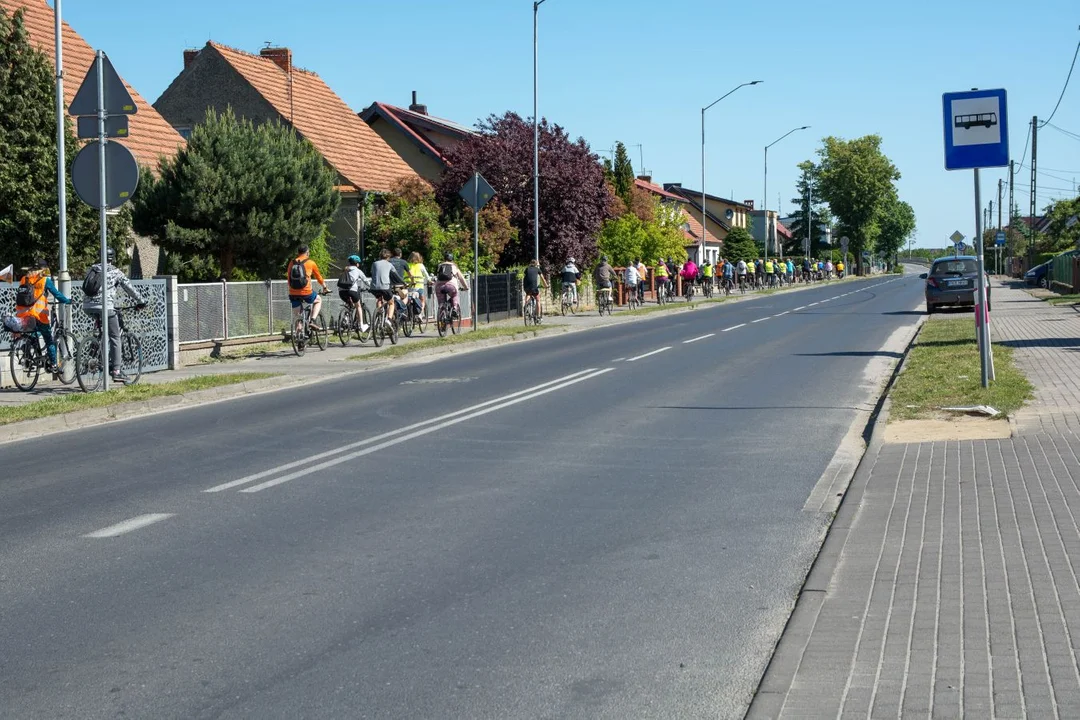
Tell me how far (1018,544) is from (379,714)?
3749 millimetres

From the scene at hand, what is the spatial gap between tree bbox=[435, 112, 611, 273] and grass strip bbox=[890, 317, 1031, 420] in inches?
807

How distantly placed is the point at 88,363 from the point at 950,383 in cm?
1017

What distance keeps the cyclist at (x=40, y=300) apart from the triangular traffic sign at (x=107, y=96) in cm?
262

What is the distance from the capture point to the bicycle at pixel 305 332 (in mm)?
23281

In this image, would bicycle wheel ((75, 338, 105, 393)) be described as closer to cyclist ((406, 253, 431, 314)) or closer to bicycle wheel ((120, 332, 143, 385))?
bicycle wheel ((120, 332, 143, 385))

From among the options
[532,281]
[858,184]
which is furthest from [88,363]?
[858,184]

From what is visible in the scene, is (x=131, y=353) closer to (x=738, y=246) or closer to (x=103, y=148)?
(x=103, y=148)

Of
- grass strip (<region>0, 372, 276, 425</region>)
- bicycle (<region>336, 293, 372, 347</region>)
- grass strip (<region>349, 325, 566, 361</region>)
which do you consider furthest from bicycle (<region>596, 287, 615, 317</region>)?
grass strip (<region>0, 372, 276, 425</region>)

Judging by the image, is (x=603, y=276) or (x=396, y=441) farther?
(x=603, y=276)

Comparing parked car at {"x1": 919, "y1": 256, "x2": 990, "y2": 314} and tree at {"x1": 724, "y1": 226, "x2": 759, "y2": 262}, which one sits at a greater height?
tree at {"x1": 724, "y1": 226, "x2": 759, "y2": 262}

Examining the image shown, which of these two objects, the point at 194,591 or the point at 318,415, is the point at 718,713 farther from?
the point at 318,415

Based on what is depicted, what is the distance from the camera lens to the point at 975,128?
13.7 meters

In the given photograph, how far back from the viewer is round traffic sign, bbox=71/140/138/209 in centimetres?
1539

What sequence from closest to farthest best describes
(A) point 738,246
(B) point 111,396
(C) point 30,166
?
(B) point 111,396
(C) point 30,166
(A) point 738,246
